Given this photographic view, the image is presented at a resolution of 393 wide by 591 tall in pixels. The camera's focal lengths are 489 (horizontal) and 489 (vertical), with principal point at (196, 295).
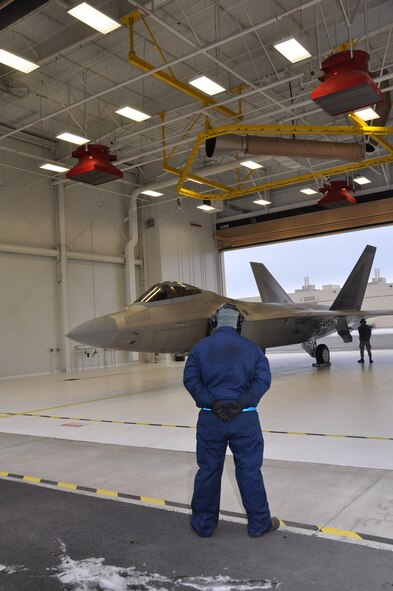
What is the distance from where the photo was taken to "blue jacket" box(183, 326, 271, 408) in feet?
11.2

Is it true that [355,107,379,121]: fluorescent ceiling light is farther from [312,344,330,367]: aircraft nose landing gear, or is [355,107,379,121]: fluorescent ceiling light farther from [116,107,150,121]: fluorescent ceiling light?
[312,344,330,367]: aircraft nose landing gear

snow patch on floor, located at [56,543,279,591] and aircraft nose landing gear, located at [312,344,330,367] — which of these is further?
aircraft nose landing gear, located at [312,344,330,367]

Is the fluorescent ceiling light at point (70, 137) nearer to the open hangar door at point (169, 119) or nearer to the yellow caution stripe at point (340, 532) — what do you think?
the open hangar door at point (169, 119)

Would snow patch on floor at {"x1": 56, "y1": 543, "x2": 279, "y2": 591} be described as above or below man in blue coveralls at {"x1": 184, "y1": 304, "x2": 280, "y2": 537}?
below

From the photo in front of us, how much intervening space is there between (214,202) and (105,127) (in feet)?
20.3

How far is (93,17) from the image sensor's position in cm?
955

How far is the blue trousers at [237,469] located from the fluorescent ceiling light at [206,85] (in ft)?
35.3

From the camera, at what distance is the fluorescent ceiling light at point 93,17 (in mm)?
9250

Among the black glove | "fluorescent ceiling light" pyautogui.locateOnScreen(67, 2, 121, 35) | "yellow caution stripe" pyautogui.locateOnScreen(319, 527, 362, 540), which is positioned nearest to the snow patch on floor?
"yellow caution stripe" pyautogui.locateOnScreen(319, 527, 362, 540)

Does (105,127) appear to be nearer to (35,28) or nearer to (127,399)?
(35,28)

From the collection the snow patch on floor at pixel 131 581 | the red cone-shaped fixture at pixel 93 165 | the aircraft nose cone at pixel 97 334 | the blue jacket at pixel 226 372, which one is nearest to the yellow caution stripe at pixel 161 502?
the snow patch on floor at pixel 131 581

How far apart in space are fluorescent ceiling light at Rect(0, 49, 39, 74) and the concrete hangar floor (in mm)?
7974

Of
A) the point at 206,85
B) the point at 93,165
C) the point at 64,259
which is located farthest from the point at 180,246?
the point at 206,85

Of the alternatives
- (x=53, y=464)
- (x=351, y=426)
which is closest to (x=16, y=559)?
(x=53, y=464)
